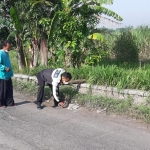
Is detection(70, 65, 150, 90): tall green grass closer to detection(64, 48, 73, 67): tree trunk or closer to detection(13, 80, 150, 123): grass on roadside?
detection(13, 80, 150, 123): grass on roadside

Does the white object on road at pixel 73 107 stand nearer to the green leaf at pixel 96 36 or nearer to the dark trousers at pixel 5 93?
the dark trousers at pixel 5 93

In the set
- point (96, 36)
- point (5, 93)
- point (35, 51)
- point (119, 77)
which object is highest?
point (96, 36)

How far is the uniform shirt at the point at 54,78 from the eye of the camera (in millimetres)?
7098

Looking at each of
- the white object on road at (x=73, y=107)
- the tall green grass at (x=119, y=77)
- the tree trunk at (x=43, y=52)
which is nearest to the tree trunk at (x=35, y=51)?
the tree trunk at (x=43, y=52)

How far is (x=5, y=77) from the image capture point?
7.78 meters

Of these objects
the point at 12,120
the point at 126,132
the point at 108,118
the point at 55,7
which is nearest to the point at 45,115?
the point at 12,120

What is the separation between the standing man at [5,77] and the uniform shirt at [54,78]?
0.89 m

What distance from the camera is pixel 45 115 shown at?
22.9ft

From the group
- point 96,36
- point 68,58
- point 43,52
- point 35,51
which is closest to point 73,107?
point 96,36

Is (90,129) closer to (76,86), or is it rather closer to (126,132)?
(126,132)

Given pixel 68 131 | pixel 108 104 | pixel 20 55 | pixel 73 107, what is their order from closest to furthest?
pixel 68 131 < pixel 108 104 < pixel 73 107 < pixel 20 55

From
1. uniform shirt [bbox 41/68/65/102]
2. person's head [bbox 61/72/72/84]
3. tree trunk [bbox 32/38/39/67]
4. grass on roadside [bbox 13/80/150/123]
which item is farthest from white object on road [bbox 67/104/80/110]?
tree trunk [bbox 32/38/39/67]

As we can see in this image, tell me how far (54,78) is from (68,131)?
1613 mm

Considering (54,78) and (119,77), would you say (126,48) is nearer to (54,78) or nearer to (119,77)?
(119,77)
